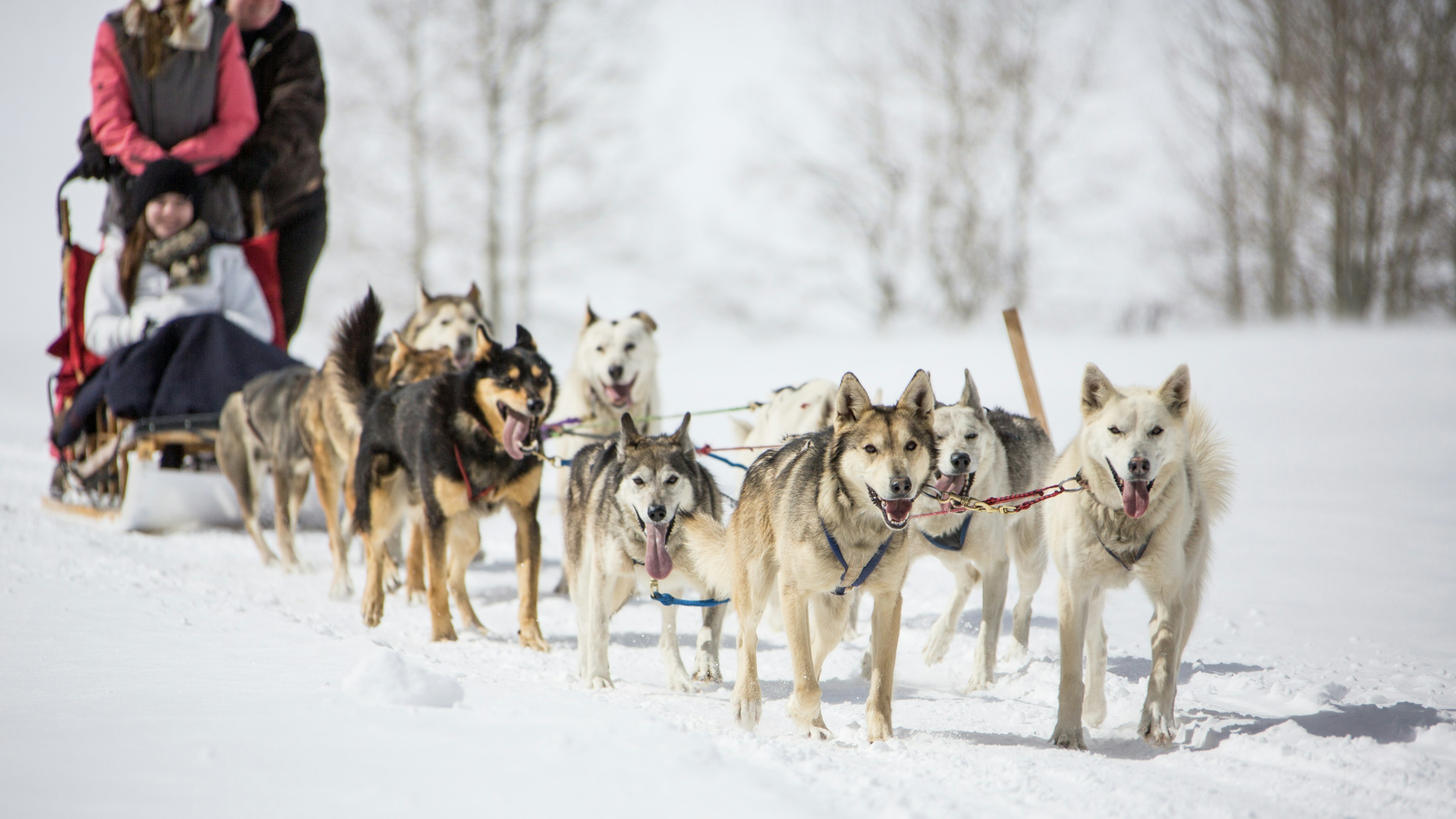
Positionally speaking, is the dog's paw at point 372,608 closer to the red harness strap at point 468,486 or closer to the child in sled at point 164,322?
the red harness strap at point 468,486

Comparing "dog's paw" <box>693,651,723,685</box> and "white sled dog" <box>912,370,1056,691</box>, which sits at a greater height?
"white sled dog" <box>912,370,1056,691</box>

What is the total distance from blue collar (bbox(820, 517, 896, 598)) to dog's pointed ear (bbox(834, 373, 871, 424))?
352 millimetres

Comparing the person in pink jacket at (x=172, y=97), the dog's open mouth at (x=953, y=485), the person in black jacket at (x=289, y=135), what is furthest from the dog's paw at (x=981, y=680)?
the person in black jacket at (x=289, y=135)

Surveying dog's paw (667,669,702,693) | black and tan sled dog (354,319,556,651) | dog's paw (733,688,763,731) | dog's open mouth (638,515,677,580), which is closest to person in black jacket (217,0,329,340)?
black and tan sled dog (354,319,556,651)

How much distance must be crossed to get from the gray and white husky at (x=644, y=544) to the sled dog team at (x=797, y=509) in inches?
0.4

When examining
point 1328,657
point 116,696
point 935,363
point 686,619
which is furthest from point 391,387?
point 935,363

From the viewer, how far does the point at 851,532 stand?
3.27 m

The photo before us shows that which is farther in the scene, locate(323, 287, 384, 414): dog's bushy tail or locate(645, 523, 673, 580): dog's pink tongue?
locate(323, 287, 384, 414): dog's bushy tail

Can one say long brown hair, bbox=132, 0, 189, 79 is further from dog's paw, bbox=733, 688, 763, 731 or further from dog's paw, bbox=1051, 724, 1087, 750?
dog's paw, bbox=1051, 724, 1087, 750

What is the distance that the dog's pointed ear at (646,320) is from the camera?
262 inches

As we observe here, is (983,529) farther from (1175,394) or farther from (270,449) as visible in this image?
(270,449)

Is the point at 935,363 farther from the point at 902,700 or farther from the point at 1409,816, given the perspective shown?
the point at 1409,816

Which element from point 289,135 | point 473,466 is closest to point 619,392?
point 473,466

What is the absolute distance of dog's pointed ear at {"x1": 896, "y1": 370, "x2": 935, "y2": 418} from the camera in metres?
3.30
